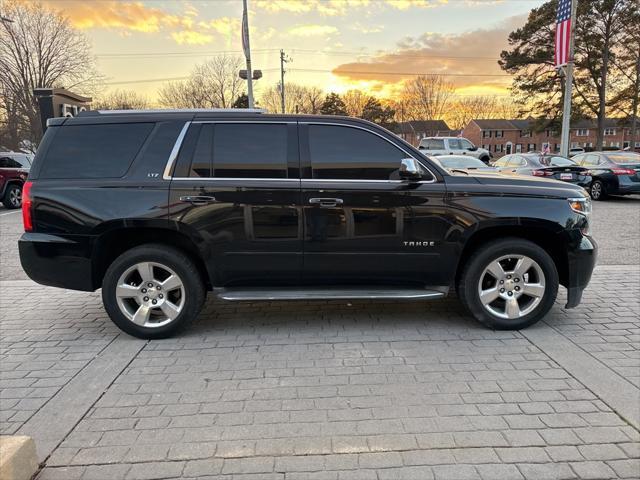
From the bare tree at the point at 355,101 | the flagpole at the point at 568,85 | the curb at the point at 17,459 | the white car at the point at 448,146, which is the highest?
the bare tree at the point at 355,101

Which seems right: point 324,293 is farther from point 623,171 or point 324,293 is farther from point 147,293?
point 623,171

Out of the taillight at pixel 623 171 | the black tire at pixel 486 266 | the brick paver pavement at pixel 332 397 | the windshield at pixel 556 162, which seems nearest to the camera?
the brick paver pavement at pixel 332 397

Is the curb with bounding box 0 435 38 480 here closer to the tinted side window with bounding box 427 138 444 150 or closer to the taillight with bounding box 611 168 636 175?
the taillight with bounding box 611 168 636 175

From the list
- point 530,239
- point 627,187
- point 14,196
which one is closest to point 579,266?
point 530,239

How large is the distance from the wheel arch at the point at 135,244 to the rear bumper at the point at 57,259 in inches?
3.6

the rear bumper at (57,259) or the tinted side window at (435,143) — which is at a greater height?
the tinted side window at (435,143)

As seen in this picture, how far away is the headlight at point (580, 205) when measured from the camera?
416 cm

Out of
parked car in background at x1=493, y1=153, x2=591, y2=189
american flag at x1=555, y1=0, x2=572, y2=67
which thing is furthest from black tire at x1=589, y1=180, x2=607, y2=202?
american flag at x1=555, y1=0, x2=572, y2=67

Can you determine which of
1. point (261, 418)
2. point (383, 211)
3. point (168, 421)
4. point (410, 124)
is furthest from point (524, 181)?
point (410, 124)

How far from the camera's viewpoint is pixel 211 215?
13.0 ft

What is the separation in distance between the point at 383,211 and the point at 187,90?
50.1 meters

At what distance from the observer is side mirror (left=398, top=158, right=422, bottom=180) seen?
3.88m

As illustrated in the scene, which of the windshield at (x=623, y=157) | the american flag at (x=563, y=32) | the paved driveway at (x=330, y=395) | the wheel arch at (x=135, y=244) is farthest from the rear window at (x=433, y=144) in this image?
the wheel arch at (x=135, y=244)

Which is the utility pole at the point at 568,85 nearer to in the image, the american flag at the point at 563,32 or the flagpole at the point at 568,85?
the flagpole at the point at 568,85
